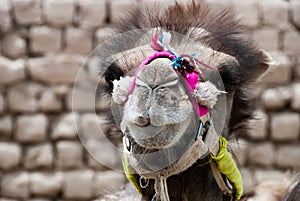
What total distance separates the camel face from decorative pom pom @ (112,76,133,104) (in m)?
0.06

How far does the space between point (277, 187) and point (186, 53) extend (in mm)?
1479

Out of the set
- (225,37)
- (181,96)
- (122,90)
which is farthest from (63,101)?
(181,96)

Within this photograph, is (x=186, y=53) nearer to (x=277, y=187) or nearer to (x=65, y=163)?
(x=277, y=187)

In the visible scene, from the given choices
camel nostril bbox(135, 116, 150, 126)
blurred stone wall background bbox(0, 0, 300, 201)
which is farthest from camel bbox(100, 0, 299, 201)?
blurred stone wall background bbox(0, 0, 300, 201)

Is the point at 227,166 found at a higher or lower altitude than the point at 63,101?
higher

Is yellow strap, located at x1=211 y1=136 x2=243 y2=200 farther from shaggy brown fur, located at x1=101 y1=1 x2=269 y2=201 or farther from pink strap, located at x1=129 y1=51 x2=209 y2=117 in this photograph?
pink strap, located at x1=129 y1=51 x2=209 y2=117

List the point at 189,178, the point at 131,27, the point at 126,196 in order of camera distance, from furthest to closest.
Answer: the point at 126,196 < the point at 131,27 < the point at 189,178

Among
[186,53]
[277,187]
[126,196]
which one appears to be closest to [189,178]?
[186,53]

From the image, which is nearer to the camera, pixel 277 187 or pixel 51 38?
pixel 277 187

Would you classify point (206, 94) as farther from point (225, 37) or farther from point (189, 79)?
point (225, 37)

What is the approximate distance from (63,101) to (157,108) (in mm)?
3985

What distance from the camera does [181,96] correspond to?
2.32m

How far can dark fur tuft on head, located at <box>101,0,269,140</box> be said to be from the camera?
2.72 meters

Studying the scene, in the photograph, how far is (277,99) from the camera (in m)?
6.09
